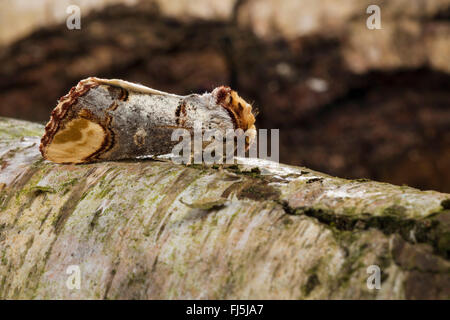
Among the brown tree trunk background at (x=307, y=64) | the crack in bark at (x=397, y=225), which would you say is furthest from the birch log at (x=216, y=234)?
the brown tree trunk background at (x=307, y=64)

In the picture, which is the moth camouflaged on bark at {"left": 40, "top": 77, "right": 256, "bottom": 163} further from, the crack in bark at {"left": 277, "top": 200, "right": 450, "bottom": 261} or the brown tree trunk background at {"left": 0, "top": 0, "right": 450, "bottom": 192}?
the brown tree trunk background at {"left": 0, "top": 0, "right": 450, "bottom": 192}

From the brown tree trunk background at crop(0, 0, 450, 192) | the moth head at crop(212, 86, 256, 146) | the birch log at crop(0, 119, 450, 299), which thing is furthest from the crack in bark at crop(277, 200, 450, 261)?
the brown tree trunk background at crop(0, 0, 450, 192)

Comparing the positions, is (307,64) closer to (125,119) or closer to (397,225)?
(125,119)

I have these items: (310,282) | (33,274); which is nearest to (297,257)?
(310,282)

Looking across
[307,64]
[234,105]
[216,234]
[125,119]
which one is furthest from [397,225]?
[307,64]

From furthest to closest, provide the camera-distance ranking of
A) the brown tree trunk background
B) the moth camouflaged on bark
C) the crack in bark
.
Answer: the brown tree trunk background < the moth camouflaged on bark < the crack in bark

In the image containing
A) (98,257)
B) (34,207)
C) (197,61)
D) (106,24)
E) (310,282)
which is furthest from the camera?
(197,61)

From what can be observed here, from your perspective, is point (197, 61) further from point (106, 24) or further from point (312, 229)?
point (312, 229)
